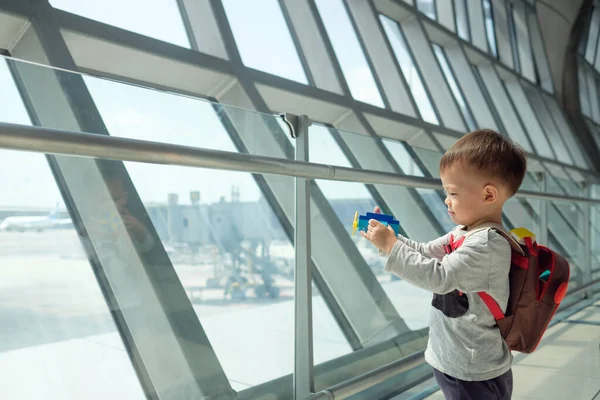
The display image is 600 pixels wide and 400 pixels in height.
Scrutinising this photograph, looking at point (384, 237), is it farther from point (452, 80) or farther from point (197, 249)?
point (452, 80)

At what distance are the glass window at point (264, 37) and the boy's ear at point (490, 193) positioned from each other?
4.64 metres

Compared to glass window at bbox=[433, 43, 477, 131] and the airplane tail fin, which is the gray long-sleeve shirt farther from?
glass window at bbox=[433, 43, 477, 131]

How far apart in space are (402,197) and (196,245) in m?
1.18

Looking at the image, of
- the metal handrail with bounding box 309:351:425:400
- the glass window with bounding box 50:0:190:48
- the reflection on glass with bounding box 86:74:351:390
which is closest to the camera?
the reflection on glass with bounding box 86:74:351:390

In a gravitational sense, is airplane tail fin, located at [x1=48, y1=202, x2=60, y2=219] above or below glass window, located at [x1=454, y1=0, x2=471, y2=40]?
below

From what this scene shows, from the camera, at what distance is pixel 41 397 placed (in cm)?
127

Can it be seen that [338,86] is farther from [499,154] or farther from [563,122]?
[563,122]

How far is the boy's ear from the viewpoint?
4.12ft

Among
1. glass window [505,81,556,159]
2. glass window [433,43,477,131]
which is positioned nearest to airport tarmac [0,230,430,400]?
glass window [433,43,477,131]

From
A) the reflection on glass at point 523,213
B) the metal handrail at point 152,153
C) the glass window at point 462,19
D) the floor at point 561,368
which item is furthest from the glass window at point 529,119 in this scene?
the metal handrail at point 152,153

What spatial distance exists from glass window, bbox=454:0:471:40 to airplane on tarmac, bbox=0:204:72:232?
10.4 metres

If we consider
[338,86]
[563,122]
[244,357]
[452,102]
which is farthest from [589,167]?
[244,357]

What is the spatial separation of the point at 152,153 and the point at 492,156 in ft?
2.63

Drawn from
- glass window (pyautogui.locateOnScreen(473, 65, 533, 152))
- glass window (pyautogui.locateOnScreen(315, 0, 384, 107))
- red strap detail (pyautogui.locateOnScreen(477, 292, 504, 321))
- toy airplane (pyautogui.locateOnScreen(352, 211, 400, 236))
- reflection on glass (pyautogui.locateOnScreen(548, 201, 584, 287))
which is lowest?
reflection on glass (pyautogui.locateOnScreen(548, 201, 584, 287))
